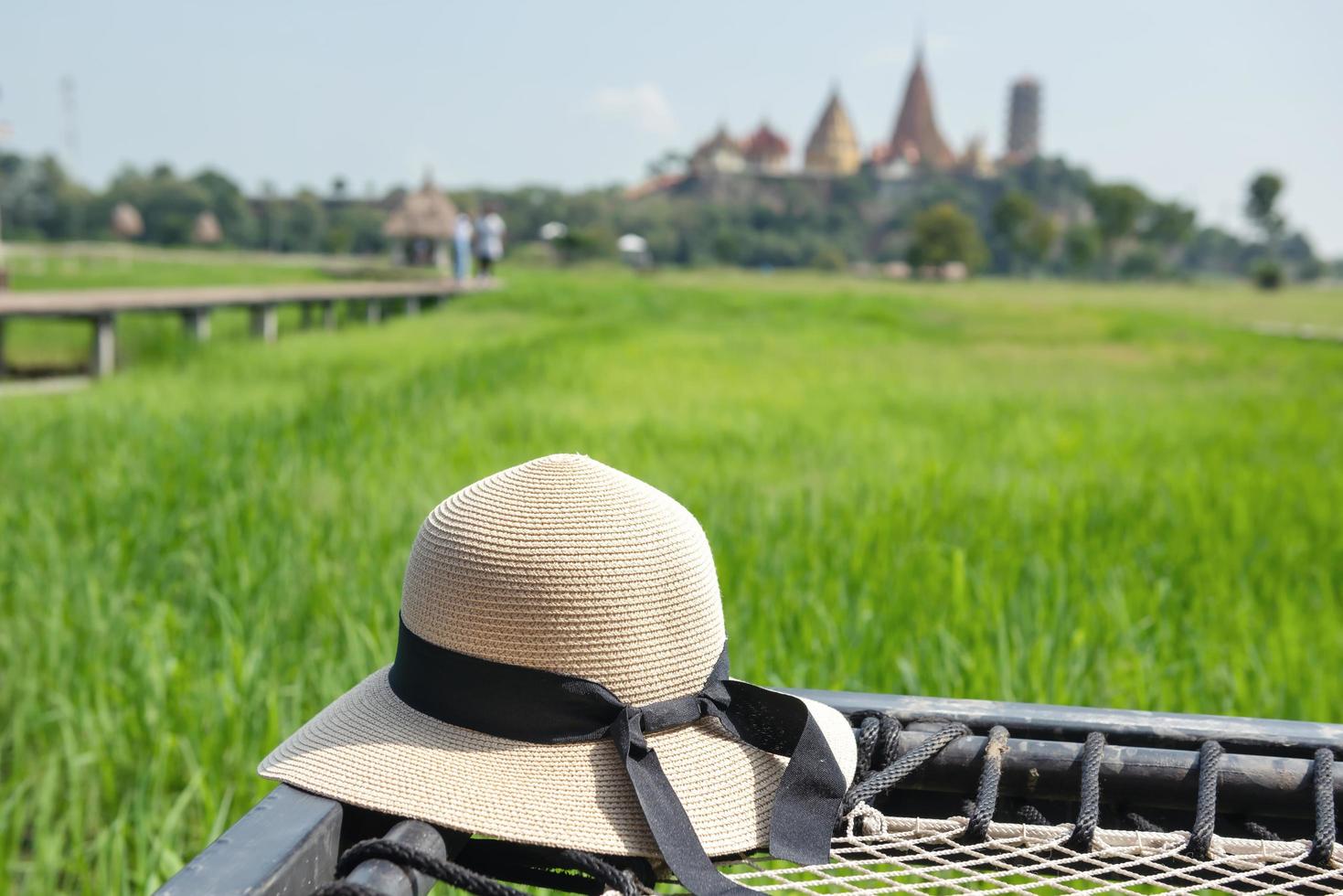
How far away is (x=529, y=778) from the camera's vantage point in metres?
0.75

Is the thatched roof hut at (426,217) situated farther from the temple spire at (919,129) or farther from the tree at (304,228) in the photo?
the temple spire at (919,129)

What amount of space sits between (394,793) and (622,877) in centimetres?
16

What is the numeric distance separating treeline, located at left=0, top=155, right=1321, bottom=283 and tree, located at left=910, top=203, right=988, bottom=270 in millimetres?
78

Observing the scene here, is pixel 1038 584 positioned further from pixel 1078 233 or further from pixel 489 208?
pixel 1078 233

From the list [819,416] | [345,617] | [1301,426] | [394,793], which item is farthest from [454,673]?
[1301,426]

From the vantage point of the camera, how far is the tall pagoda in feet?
377

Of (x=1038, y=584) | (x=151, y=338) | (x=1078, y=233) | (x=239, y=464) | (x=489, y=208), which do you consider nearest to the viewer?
(x=1038, y=584)

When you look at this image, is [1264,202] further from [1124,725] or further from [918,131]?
[1124,725]

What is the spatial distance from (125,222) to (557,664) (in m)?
68.6

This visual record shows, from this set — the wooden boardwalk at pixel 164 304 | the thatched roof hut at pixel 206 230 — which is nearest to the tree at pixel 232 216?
the thatched roof hut at pixel 206 230

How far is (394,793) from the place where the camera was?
28.6 inches

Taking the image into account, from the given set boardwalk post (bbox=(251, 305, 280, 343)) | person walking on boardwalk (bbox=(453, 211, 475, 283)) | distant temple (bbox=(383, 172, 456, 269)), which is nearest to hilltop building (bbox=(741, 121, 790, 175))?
distant temple (bbox=(383, 172, 456, 269))

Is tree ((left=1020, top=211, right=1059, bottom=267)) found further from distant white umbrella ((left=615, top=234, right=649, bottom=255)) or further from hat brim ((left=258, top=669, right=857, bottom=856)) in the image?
hat brim ((left=258, top=669, right=857, bottom=856))

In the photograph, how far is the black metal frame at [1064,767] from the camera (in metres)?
0.72
